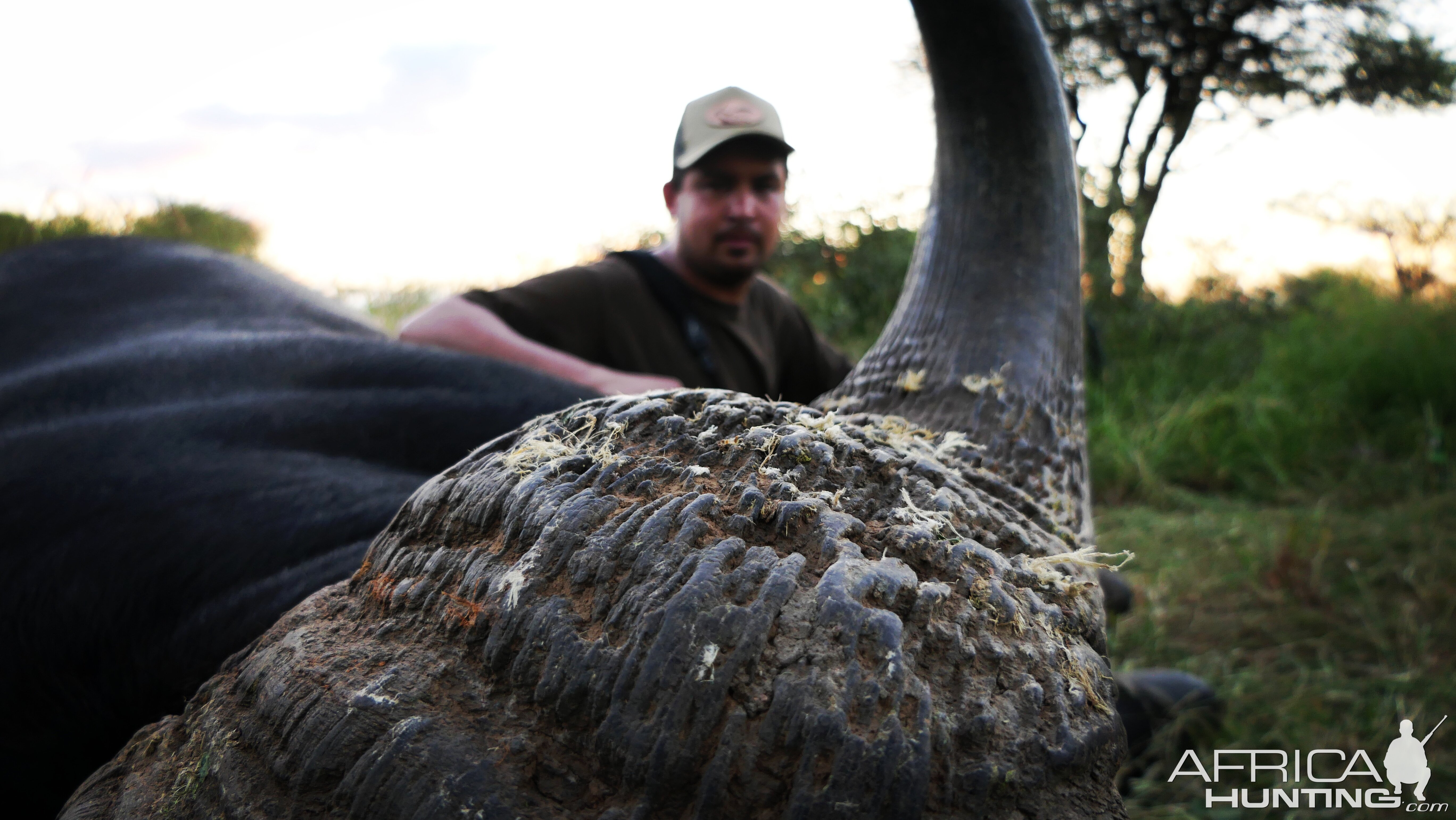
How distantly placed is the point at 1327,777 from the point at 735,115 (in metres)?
2.47

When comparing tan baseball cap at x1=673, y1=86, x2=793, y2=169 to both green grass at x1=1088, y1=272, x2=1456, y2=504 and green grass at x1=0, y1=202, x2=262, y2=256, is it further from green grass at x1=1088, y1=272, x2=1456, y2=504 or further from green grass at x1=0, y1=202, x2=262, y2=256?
green grass at x1=1088, y1=272, x2=1456, y2=504

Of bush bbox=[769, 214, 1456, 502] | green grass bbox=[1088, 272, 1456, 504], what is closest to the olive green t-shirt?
bush bbox=[769, 214, 1456, 502]

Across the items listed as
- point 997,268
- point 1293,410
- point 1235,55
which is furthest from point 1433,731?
point 1235,55

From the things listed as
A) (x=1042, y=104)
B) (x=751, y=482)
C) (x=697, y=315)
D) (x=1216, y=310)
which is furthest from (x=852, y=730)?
(x=1216, y=310)

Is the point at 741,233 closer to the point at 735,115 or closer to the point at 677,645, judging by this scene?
the point at 735,115

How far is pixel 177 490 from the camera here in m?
0.97

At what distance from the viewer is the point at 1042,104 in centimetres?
97

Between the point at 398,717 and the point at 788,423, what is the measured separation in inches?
14.0

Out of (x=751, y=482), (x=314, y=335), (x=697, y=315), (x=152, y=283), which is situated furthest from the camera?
(x=697, y=315)

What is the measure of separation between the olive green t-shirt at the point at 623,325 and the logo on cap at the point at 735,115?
0.66 m

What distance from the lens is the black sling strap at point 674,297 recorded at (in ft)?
7.61

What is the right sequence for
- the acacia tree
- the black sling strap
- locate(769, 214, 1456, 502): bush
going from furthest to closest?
the acacia tree
locate(769, 214, 1456, 502): bush
the black sling strap

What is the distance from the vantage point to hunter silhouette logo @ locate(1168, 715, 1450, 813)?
2.17 meters

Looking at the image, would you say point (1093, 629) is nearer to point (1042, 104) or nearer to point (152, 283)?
point (1042, 104)
